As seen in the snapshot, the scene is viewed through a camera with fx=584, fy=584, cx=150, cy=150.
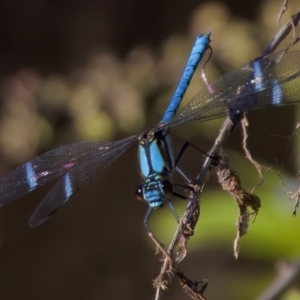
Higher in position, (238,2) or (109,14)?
(109,14)

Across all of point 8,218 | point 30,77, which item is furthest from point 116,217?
point 30,77

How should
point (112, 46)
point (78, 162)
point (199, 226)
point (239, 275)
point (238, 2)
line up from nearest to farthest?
point (78, 162) < point (199, 226) < point (239, 275) < point (238, 2) < point (112, 46)

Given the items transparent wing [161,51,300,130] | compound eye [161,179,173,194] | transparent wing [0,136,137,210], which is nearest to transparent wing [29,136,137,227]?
transparent wing [0,136,137,210]

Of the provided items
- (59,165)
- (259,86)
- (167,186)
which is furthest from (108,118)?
(259,86)

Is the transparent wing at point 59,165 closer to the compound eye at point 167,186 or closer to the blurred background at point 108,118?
the compound eye at point 167,186

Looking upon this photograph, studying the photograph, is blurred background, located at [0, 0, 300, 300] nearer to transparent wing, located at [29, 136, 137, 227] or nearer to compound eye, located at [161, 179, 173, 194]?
transparent wing, located at [29, 136, 137, 227]

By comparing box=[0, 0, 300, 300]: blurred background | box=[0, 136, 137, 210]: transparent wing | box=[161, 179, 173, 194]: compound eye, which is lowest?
box=[161, 179, 173, 194]: compound eye

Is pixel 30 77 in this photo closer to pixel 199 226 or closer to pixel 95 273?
pixel 95 273
